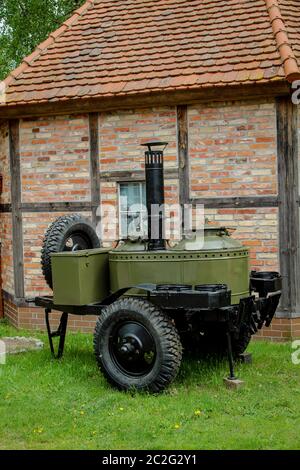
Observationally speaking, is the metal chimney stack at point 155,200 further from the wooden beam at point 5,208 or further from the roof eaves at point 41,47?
the roof eaves at point 41,47

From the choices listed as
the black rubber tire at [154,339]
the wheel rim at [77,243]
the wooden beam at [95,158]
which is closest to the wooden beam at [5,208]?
the wooden beam at [95,158]

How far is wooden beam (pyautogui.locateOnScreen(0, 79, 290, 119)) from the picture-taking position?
8.80 meters

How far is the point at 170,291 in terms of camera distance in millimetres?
6551

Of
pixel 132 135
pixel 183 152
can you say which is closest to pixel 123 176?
pixel 132 135

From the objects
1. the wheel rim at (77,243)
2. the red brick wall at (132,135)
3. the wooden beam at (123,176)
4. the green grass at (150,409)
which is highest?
the red brick wall at (132,135)

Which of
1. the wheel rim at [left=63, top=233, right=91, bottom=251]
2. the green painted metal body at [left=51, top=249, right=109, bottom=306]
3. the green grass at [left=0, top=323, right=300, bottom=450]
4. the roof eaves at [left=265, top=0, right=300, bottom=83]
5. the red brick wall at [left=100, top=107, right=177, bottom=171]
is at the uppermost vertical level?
the roof eaves at [left=265, top=0, right=300, bottom=83]

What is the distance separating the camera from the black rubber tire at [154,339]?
6.42m

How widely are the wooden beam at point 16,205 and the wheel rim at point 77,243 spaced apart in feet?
8.54

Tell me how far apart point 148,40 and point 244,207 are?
309cm

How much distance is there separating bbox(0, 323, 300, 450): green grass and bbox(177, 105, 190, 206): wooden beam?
8.40 ft

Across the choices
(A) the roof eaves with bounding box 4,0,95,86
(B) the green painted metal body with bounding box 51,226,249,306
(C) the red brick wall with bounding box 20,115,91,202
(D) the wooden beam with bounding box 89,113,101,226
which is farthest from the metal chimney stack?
(A) the roof eaves with bounding box 4,0,95,86

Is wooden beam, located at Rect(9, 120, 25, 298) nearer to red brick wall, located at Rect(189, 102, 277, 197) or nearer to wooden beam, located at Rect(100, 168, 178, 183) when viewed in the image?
wooden beam, located at Rect(100, 168, 178, 183)

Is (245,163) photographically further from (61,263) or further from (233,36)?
(61,263)

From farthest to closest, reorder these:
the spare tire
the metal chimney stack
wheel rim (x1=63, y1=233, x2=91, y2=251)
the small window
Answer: the small window → wheel rim (x1=63, y1=233, x2=91, y2=251) → the spare tire → the metal chimney stack
